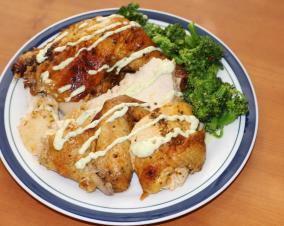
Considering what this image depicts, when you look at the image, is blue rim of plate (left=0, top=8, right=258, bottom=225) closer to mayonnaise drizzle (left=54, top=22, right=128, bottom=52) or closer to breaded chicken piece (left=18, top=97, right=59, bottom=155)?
breaded chicken piece (left=18, top=97, right=59, bottom=155)

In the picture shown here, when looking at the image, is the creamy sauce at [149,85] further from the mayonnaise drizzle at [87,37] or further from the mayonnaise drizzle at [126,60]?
the mayonnaise drizzle at [87,37]

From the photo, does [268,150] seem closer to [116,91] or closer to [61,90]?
[116,91]

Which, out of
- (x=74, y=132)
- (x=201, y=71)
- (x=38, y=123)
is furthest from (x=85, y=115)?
(x=201, y=71)

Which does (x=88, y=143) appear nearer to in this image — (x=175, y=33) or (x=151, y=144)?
(x=151, y=144)

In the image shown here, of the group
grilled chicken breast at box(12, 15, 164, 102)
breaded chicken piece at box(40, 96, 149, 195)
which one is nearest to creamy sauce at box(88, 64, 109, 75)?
Result: grilled chicken breast at box(12, 15, 164, 102)

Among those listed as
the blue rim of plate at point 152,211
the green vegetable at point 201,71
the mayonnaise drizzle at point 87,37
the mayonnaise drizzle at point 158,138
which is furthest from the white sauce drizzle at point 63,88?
the green vegetable at point 201,71

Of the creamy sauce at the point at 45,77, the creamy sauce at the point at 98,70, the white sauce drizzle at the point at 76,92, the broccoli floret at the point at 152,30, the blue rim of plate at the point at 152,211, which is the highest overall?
the broccoli floret at the point at 152,30

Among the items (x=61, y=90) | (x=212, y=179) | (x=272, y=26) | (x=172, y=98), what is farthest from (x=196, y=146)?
(x=272, y=26)
